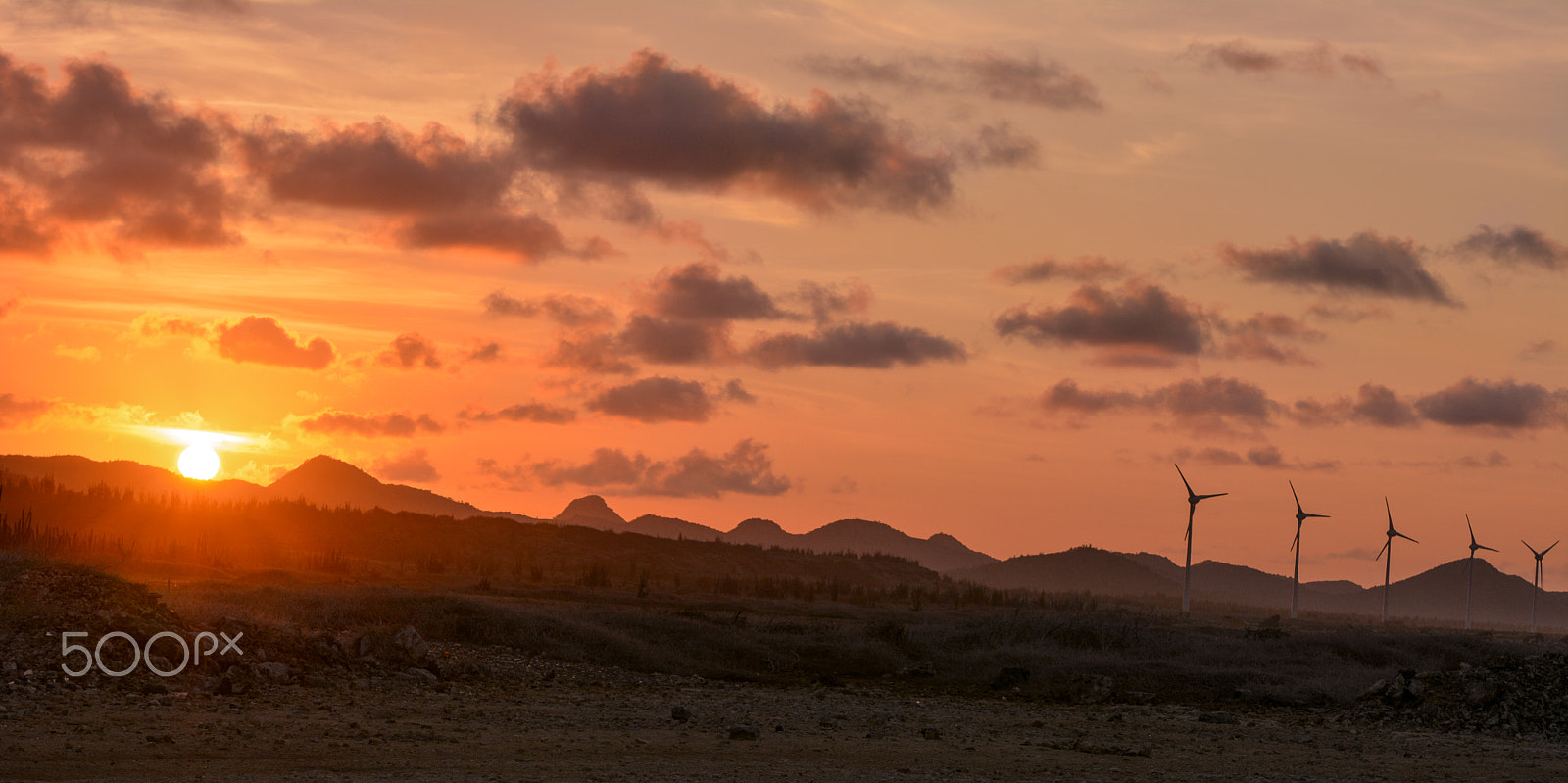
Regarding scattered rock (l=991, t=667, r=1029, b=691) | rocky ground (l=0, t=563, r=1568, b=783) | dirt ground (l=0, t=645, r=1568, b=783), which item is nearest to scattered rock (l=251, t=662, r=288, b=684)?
rocky ground (l=0, t=563, r=1568, b=783)

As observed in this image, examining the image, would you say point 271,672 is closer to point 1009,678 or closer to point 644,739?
point 644,739

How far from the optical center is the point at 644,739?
79.2 ft

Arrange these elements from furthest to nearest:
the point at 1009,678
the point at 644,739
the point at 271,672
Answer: the point at 1009,678
the point at 271,672
the point at 644,739

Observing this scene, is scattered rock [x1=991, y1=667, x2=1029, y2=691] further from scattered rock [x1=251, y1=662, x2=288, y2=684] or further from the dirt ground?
scattered rock [x1=251, y1=662, x2=288, y2=684]

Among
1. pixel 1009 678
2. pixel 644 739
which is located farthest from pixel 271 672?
pixel 1009 678

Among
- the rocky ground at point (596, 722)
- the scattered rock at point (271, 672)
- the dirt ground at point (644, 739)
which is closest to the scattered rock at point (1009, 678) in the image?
the rocky ground at point (596, 722)

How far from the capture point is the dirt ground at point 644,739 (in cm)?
2042

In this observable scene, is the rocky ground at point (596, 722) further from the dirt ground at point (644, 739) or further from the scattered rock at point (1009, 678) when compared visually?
the scattered rock at point (1009, 678)

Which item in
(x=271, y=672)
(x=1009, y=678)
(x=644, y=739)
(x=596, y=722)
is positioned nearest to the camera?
(x=644, y=739)

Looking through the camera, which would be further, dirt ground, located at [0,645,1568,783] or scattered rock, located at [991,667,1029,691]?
scattered rock, located at [991,667,1029,691]

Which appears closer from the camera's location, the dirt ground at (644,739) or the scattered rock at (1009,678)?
the dirt ground at (644,739)

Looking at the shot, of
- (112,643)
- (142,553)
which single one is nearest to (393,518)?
(142,553)

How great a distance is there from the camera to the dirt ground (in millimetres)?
20422

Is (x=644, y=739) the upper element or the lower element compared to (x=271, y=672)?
lower
